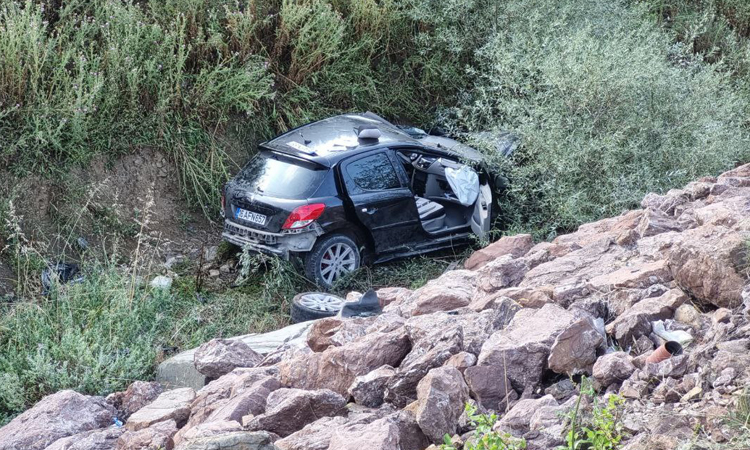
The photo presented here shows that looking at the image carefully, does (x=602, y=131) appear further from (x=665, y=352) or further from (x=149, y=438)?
(x=149, y=438)

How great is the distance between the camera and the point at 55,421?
5840 millimetres

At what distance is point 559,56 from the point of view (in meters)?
11.6

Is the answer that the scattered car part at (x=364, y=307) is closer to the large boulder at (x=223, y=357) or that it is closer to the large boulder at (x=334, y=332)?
the large boulder at (x=334, y=332)

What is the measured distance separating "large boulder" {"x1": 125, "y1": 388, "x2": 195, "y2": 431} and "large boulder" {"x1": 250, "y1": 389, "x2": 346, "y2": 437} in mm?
802

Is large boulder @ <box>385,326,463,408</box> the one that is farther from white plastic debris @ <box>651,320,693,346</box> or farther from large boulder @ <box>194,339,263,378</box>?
large boulder @ <box>194,339,263,378</box>

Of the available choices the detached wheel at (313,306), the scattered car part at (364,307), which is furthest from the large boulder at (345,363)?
the detached wheel at (313,306)

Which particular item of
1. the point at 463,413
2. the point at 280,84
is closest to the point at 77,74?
the point at 280,84

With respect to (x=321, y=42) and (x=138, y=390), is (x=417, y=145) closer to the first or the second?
(x=321, y=42)

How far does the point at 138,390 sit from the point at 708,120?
26.8 feet

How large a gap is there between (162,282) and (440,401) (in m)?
5.74

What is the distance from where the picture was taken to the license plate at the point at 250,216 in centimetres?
973

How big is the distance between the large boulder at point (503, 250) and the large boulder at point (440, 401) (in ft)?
13.7

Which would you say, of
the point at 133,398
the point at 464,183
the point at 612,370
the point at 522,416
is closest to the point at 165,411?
the point at 133,398

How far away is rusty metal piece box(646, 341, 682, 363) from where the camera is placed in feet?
15.6
